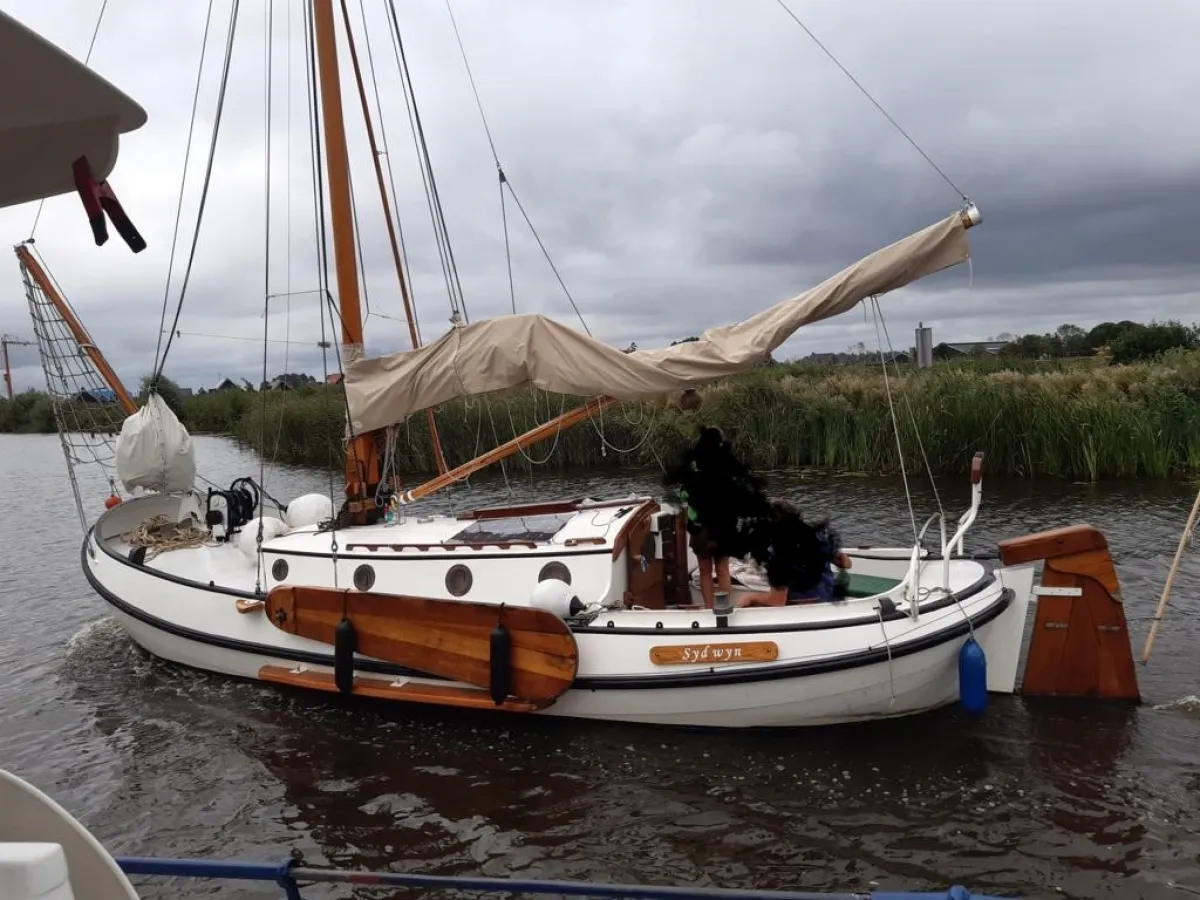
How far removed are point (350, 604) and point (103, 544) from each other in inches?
189

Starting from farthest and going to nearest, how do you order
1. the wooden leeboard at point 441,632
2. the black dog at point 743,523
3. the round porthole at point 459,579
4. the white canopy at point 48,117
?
1. the round porthole at point 459,579
2. the black dog at point 743,523
3. the wooden leeboard at point 441,632
4. the white canopy at point 48,117

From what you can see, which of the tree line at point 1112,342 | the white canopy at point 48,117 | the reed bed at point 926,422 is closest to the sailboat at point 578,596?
the white canopy at point 48,117

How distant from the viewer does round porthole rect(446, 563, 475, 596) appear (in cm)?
815

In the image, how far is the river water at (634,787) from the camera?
5.64 m

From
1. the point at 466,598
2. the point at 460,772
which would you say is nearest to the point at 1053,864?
the point at 460,772

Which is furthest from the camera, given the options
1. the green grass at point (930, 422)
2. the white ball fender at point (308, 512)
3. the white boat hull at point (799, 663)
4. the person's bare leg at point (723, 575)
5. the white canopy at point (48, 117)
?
the green grass at point (930, 422)

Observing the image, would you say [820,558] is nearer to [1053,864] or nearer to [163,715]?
[1053,864]

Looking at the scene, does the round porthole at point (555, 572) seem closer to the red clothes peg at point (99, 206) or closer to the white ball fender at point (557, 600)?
the white ball fender at point (557, 600)

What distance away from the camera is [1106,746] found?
679 centimetres

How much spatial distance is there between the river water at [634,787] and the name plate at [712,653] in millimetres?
744

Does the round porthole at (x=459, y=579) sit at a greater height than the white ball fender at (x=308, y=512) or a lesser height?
lesser

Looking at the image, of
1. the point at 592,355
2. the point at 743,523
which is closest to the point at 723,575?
the point at 743,523

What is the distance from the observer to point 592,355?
26.5 ft

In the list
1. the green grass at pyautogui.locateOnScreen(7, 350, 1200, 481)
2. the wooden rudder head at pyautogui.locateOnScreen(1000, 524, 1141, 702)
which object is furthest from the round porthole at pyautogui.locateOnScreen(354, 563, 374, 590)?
the green grass at pyautogui.locateOnScreen(7, 350, 1200, 481)
